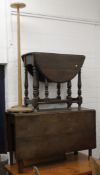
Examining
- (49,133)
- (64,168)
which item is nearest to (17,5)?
(49,133)

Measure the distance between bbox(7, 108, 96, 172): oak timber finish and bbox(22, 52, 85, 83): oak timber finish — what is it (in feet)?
1.23

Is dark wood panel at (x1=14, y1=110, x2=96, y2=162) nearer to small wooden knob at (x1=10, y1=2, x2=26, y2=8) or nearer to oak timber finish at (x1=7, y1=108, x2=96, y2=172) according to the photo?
oak timber finish at (x1=7, y1=108, x2=96, y2=172)

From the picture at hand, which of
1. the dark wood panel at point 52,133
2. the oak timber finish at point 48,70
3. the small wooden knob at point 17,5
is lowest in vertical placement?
the dark wood panel at point 52,133

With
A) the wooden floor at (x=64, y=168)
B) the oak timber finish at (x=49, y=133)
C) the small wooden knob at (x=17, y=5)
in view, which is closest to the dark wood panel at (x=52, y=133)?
the oak timber finish at (x=49, y=133)

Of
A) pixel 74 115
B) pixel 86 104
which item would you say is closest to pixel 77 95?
pixel 86 104

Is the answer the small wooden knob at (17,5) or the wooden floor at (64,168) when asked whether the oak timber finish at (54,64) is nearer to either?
the small wooden knob at (17,5)

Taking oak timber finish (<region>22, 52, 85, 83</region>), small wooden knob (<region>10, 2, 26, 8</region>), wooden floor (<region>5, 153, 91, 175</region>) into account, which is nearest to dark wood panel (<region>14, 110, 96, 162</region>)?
wooden floor (<region>5, 153, 91, 175</region>)

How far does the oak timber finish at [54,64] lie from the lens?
9.60 feet

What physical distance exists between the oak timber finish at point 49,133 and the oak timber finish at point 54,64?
0.37 meters

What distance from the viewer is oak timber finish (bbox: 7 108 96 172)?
2.70 metres

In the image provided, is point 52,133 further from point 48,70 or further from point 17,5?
point 17,5

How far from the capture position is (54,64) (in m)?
3.01

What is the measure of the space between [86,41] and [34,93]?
3.63 feet

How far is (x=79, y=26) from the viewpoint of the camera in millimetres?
3611
